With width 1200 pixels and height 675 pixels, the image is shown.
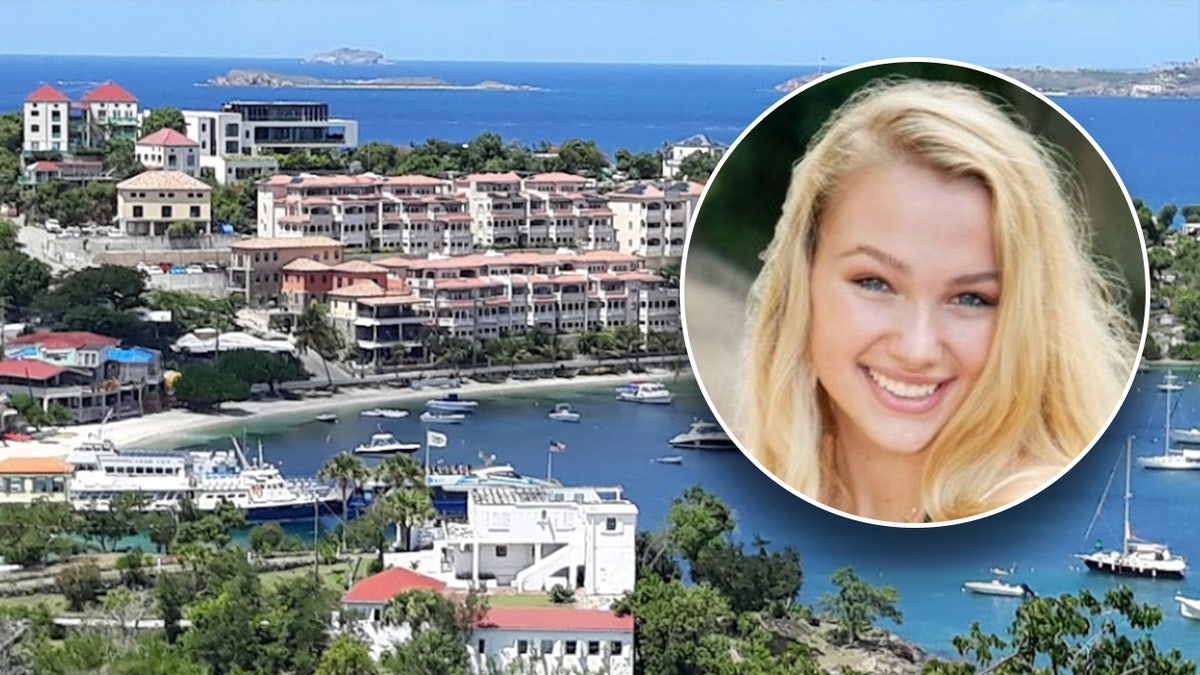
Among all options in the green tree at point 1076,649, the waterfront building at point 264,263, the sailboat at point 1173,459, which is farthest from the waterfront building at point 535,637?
the waterfront building at point 264,263

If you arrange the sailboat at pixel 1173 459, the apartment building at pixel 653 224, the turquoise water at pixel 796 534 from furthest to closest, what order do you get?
1. the apartment building at pixel 653 224
2. the sailboat at pixel 1173 459
3. the turquoise water at pixel 796 534

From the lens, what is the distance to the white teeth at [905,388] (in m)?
2.24

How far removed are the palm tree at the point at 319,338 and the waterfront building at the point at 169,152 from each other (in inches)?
124

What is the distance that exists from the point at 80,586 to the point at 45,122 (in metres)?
10.5

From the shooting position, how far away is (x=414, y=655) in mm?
5988

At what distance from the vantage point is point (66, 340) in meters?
12.2

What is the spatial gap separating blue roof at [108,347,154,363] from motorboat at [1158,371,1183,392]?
5250 mm

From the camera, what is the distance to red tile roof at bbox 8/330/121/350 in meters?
12.1

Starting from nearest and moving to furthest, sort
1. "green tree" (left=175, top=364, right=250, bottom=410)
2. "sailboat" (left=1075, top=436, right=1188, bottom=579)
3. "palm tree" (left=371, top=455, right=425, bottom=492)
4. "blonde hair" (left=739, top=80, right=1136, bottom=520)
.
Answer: "blonde hair" (left=739, top=80, right=1136, bottom=520)
"sailboat" (left=1075, top=436, right=1188, bottom=579)
"palm tree" (left=371, top=455, right=425, bottom=492)
"green tree" (left=175, top=364, right=250, bottom=410)

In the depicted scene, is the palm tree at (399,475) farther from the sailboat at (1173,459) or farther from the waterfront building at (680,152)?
the waterfront building at (680,152)

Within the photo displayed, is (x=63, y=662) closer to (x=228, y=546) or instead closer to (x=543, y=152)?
(x=228, y=546)

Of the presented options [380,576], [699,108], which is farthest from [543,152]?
[699,108]

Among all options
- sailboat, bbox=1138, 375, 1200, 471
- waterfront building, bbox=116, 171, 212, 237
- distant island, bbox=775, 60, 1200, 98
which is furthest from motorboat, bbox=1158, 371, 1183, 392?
distant island, bbox=775, 60, 1200, 98

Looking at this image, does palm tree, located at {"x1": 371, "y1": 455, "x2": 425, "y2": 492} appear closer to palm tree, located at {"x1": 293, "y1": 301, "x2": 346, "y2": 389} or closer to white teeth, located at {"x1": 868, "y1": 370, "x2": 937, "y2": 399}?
palm tree, located at {"x1": 293, "y1": 301, "x2": 346, "y2": 389}
